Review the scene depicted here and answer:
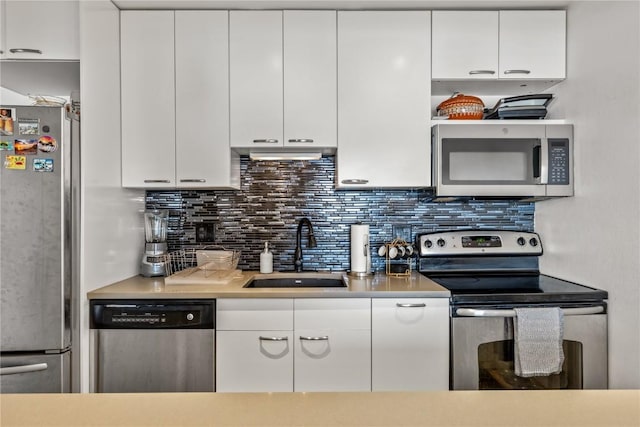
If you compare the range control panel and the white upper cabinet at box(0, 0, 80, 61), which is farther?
the range control panel

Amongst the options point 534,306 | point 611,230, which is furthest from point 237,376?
point 611,230

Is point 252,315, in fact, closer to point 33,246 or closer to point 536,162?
point 33,246

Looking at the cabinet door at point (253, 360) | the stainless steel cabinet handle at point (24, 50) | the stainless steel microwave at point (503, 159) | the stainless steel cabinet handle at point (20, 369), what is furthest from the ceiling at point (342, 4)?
the stainless steel cabinet handle at point (20, 369)

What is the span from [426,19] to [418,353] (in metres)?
1.78

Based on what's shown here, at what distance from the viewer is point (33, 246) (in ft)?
5.55

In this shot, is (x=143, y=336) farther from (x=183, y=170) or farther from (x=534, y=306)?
(x=534, y=306)

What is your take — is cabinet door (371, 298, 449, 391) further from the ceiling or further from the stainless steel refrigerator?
the ceiling

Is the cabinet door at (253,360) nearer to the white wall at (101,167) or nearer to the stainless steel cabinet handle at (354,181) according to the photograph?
the white wall at (101,167)

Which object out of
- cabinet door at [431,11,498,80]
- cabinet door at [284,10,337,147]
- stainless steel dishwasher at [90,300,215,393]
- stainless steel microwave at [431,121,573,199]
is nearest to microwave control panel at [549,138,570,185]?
stainless steel microwave at [431,121,573,199]

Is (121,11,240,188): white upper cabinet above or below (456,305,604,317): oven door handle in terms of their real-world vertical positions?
above

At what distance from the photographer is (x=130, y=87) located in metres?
2.17

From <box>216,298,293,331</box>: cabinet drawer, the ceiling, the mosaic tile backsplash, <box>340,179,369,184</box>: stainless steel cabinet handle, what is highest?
the ceiling

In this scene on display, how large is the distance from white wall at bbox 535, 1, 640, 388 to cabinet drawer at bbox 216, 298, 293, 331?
1495 millimetres

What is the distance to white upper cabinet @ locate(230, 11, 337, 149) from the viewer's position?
2.18m
